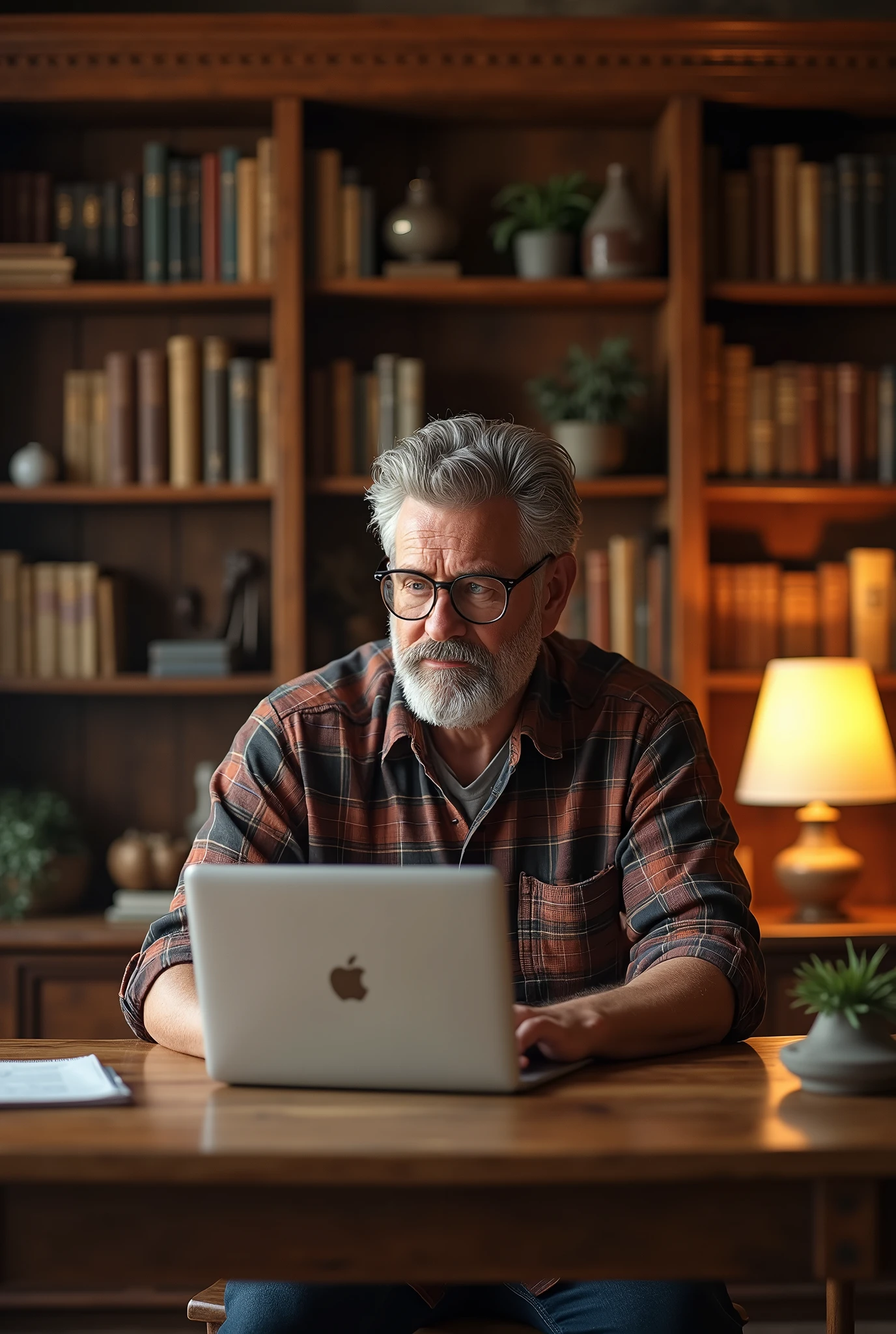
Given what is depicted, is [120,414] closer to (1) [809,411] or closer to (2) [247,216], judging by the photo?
(2) [247,216]

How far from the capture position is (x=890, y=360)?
3309 mm

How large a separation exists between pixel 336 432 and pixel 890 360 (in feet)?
4.40

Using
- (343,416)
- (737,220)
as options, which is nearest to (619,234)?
(737,220)

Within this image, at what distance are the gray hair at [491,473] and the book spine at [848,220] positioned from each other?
5.13 ft

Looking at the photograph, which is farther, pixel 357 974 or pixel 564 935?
pixel 564 935

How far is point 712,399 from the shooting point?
3.08 meters

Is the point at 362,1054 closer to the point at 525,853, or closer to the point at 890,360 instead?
the point at 525,853

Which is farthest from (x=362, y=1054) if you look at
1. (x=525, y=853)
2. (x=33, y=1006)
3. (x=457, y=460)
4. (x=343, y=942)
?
(x=33, y=1006)

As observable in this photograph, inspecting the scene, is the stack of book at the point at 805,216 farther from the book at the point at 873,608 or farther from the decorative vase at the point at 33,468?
the decorative vase at the point at 33,468

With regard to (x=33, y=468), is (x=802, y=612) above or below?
below

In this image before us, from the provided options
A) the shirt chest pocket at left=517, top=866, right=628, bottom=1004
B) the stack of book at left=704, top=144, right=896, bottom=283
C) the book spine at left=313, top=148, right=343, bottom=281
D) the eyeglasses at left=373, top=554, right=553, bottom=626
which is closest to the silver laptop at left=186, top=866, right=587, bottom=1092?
the shirt chest pocket at left=517, top=866, right=628, bottom=1004

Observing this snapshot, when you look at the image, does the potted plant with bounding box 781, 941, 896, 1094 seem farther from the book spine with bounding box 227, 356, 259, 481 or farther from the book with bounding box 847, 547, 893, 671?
the book spine with bounding box 227, 356, 259, 481

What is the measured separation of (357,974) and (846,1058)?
43cm

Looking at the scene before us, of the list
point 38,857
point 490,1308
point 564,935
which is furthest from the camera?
point 38,857
